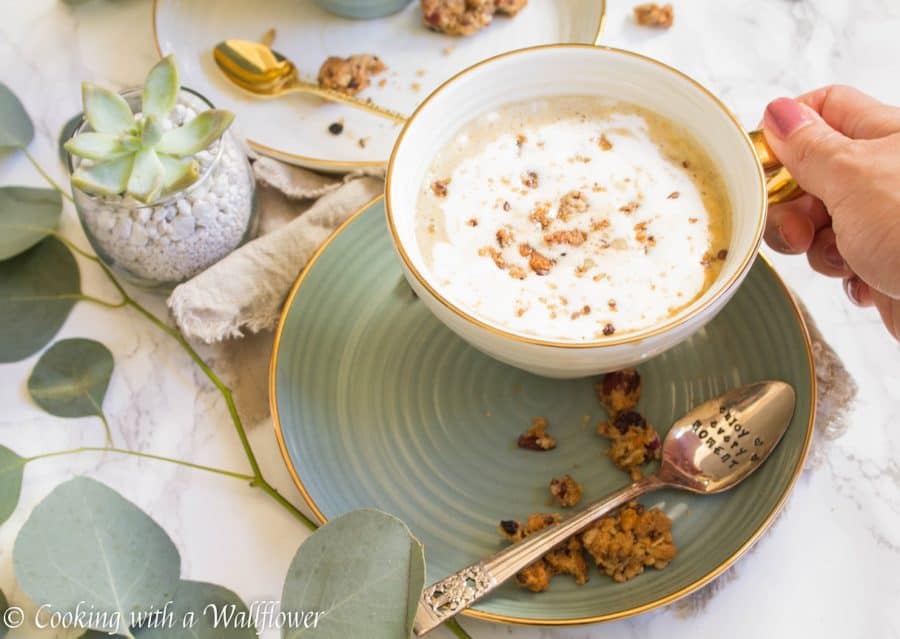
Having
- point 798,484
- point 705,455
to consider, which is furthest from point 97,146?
point 798,484

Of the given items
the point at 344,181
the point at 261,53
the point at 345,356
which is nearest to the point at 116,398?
the point at 345,356

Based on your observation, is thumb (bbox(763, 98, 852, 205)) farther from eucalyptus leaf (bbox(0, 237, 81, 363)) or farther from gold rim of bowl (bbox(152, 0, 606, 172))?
eucalyptus leaf (bbox(0, 237, 81, 363))

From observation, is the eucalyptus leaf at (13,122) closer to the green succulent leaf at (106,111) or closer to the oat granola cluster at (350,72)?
the green succulent leaf at (106,111)

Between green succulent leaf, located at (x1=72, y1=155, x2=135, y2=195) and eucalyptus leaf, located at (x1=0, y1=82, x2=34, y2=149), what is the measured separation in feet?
1.29

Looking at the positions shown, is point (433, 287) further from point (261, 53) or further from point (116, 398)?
point (261, 53)

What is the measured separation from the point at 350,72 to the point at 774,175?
713mm

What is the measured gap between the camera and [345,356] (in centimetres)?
126

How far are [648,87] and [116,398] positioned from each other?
2.67 ft

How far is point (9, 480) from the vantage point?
1.23 m

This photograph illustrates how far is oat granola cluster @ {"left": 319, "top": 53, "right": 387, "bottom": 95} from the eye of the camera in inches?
60.8

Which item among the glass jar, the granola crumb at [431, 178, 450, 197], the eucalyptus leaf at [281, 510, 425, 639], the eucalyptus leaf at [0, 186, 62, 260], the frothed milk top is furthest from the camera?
the eucalyptus leaf at [0, 186, 62, 260]

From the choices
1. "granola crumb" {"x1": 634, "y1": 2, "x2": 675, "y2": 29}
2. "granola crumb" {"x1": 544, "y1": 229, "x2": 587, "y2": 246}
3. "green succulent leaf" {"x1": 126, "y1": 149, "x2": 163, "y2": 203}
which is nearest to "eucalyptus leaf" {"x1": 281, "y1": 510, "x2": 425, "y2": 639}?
"granola crumb" {"x1": 544, "y1": 229, "x2": 587, "y2": 246}

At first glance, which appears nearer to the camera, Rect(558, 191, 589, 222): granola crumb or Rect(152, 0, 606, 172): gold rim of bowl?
Rect(558, 191, 589, 222): granola crumb

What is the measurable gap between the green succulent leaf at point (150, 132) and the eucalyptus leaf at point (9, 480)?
44 centimetres
